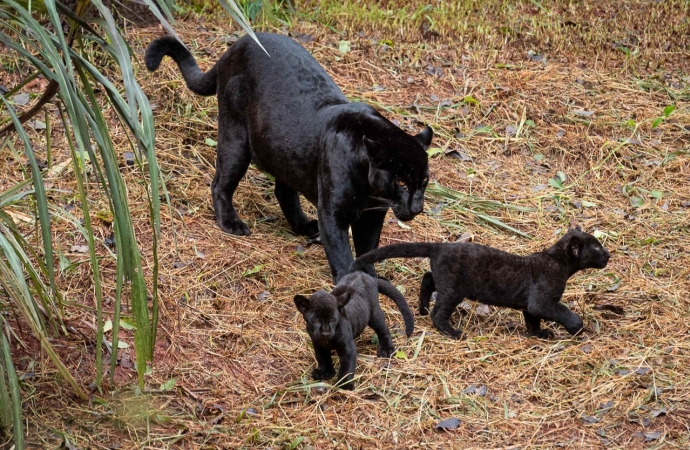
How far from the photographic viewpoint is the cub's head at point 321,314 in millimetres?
4812

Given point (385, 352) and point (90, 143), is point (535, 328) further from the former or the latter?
point (90, 143)

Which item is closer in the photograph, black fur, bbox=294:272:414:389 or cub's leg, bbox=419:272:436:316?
black fur, bbox=294:272:414:389

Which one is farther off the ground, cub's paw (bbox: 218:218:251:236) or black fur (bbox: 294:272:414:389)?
black fur (bbox: 294:272:414:389)

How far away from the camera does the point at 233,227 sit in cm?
662

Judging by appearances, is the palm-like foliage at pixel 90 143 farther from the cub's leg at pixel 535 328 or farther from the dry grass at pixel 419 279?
the cub's leg at pixel 535 328

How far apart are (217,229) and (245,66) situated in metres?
1.14

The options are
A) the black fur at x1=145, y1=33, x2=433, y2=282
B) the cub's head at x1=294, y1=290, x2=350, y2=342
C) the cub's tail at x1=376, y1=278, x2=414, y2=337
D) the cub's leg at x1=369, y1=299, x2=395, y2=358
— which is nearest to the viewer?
the cub's head at x1=294, y1=290, x2=350, y2=342

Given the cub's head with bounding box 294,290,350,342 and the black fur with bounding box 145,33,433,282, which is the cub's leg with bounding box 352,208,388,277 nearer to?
the black fur with bounding box 145,33,433,282

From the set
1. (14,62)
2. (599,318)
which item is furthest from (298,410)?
(14,62)

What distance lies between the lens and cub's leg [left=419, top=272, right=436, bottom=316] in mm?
5805

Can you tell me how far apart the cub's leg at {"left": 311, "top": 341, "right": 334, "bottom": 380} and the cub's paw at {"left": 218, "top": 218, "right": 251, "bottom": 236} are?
1757 millimetres

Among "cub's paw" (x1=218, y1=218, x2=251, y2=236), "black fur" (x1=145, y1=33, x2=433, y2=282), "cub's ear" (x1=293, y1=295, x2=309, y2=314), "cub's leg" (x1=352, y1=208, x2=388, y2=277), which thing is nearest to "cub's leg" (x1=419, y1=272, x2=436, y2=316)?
"black fur" (x1=145, y1=33, x2=433, y2=282)

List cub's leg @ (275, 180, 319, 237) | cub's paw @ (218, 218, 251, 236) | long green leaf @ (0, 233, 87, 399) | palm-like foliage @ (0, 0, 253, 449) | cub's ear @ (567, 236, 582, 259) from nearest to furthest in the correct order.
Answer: palm-like foliage @ (0, 0, 253, 449)
long green leaf @ (0, 233, 87, 399)
cub's ear @ (567, 236, 582, 259)
cub's paw @ (218, 218, 251, 236)
cub's leg @ (275, 180, 319, 237)

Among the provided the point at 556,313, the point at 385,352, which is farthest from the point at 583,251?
the point at 385,352
